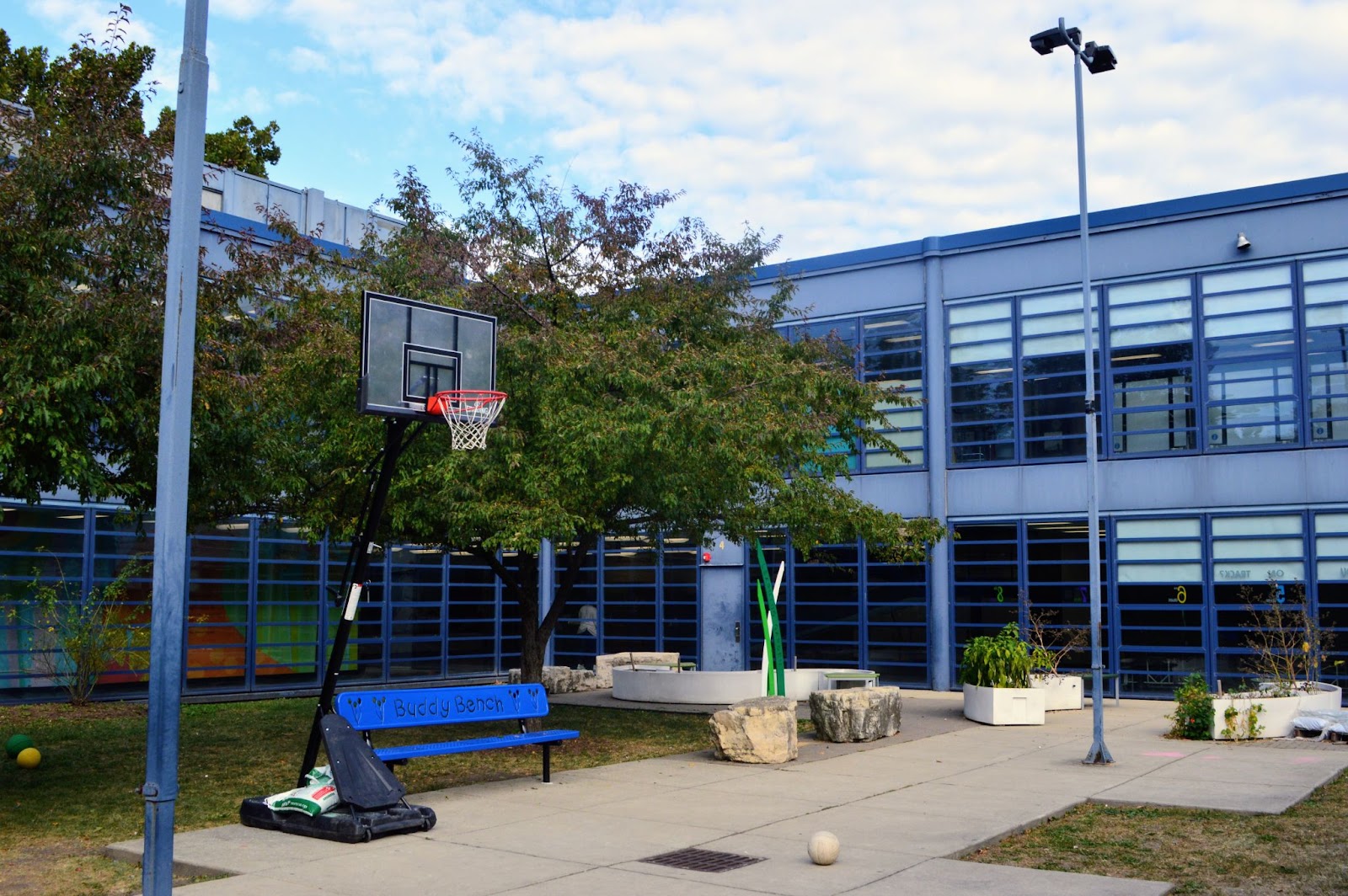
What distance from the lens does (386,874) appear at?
8531mm

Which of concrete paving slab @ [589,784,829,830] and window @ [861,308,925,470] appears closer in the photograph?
concrete paving slab @ [589,784,829,830]

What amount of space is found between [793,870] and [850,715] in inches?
318

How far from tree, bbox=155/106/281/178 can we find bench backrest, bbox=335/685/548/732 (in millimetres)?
31904

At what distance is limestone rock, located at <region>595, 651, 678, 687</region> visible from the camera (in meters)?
25.9

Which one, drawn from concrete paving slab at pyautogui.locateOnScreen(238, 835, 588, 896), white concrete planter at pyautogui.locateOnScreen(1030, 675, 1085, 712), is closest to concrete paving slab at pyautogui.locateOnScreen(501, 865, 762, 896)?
concrete paving slab at pyautogui.locateOnScreen(238, 835, 588, 896)

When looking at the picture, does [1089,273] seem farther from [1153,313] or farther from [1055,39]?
[1153,313]

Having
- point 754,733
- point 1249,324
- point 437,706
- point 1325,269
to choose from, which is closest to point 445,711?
point 437,706

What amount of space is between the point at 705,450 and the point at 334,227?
864 inches

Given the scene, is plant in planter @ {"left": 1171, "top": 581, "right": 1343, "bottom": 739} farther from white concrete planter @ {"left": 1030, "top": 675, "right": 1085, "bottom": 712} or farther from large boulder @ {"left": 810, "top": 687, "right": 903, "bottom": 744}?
large boulder @ {"left": 810, "top": 687, "right": 903, "bottom": 744}

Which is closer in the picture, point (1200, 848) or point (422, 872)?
point (422, 872)

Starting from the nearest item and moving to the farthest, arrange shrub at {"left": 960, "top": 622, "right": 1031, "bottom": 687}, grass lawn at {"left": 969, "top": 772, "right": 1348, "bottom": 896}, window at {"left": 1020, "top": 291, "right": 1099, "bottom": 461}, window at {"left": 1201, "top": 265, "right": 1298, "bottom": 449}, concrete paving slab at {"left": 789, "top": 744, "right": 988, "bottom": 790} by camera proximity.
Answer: grass lawn at {"left": 969, "top": 772, "right": 1348, "bottom": 896} < concrete paving slab at {"left": 789, "top": 744, "right": 988, "bottom": 790} < shrub at {"left": 960, "top": 622, "right": 1031, "bottom": 687} < window at {"left": 1201, "top": 265, "right": 1298, "bottom": 449} < window at {"left": 1020, "top": 291, "right": 1099, "bottom": 461}

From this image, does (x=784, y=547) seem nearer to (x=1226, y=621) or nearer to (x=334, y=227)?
(x=1226, y=621)

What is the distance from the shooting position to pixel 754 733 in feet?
47.5

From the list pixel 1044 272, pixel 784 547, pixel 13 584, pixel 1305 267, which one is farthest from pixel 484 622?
pixel 1305 267
